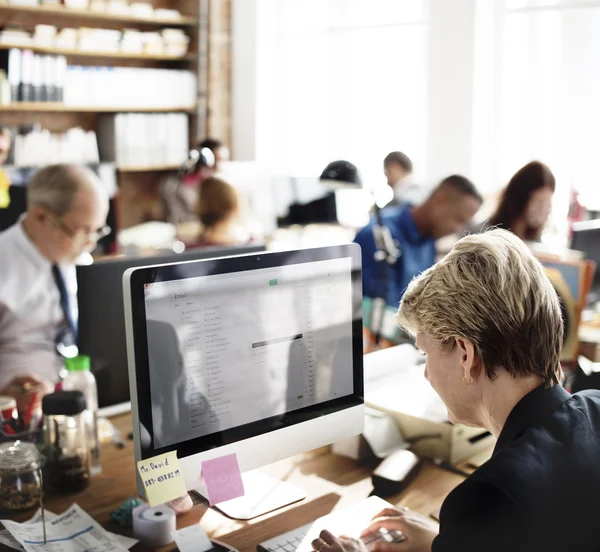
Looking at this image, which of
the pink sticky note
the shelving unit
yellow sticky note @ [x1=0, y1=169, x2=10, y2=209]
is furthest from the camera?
the shelving unit

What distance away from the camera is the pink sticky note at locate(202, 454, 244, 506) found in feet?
4.49

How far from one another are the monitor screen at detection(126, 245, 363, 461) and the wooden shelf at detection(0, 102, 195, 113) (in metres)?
3.83

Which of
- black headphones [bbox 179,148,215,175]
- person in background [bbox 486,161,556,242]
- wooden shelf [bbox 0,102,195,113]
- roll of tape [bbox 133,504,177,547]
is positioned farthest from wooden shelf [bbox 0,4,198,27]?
roll of tape [bbox 133,504,177,547]

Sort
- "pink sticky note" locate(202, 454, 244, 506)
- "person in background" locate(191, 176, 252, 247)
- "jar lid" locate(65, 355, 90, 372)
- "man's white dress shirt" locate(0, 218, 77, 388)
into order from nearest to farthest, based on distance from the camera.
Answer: "pink sticky note" locate(202, 454, 244, 506), "jar lid" locate(65, 355, 90, 372), "man's white dress shirt" locate(0, 218, 77, 388), "person in background" locate(191, 176, 252, 247)

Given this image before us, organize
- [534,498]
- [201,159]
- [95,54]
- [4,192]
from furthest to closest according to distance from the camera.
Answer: [95,54]
[4,192]
[201,159]
[534,498]

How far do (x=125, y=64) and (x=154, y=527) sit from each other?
4790 mm

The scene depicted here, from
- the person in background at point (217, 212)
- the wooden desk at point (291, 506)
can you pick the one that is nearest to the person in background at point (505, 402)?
the wooden desk at point (291, 506)

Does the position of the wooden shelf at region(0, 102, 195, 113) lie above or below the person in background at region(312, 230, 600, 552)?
above

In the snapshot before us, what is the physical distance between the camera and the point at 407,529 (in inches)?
52.7

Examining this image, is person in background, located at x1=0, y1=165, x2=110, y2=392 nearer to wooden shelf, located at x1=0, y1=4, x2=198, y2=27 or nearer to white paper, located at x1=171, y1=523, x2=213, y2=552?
white paper, located at x1=171, y1=523, x2=213, y2=552

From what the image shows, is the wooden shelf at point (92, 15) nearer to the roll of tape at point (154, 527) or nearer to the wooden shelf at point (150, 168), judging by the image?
the wooden shelf at point (150, 168)

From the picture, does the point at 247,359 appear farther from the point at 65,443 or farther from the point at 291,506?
the point at 65,443

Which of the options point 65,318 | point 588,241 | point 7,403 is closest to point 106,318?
point 7,403

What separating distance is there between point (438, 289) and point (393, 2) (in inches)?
184
